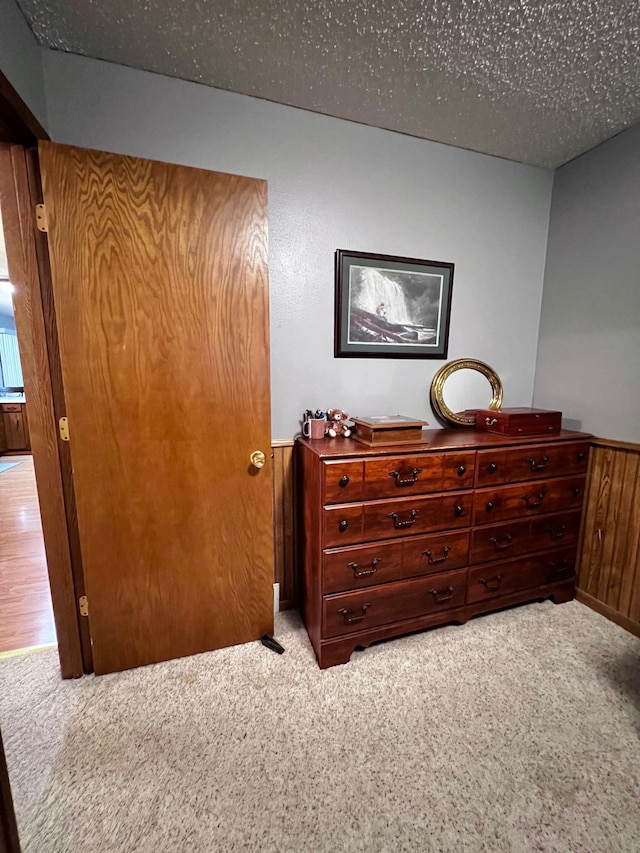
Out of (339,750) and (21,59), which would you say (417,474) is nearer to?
(339,750)

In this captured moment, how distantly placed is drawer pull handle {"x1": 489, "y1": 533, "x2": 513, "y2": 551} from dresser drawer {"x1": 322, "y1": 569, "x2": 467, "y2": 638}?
0.22 m

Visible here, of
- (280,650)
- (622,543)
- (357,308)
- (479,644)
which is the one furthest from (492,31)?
(280,650)

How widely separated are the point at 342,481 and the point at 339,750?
95 cm

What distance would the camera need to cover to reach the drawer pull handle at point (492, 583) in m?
1.83

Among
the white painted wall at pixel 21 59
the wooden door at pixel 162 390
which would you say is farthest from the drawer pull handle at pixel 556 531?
the white painted wall at pixel 21 59

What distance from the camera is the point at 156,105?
4.92 feet

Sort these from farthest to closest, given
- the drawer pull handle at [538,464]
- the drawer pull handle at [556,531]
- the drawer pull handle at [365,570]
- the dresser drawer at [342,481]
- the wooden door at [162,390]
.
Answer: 1. the drawer pull handle at [556,531]
2. the drawer pull handle at [538,464]
3. the drawer pull handle at [365,570]
4. the dresser drawer at [342,481]
5. the wooden door at [162,390]

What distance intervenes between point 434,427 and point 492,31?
1.68 metres

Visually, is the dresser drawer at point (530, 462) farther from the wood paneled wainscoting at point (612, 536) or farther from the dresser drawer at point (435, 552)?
the dresser drawer at point (435, 552)

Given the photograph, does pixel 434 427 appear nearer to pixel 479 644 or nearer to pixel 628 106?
pixel 479 644

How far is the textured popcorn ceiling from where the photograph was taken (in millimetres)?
1187

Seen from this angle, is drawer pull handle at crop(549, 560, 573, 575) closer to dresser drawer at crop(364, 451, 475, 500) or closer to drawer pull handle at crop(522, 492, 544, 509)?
drawer pull handle at crop(522, 492, 544, 509)

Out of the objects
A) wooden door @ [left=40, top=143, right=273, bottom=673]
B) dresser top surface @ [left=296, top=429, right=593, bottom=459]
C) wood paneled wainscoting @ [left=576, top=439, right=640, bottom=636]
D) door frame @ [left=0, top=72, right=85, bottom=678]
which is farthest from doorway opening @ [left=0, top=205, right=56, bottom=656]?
wood paneled wainscoting @ [left=576, top=439, right=640, bottom=636]

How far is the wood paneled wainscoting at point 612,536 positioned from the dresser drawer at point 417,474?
0.89 m
